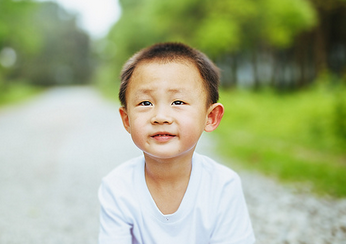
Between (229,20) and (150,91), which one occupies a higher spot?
(229,20)

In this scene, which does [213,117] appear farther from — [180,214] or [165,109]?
[180,214]

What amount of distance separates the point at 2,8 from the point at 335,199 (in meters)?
17.1

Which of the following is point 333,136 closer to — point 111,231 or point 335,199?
point 335,199

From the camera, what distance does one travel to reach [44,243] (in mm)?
2912

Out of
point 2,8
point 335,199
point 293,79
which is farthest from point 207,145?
point 2,8

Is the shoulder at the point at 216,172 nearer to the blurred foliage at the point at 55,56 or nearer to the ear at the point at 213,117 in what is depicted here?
the ear at the point at 213,117

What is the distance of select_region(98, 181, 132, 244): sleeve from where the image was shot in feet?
5.14

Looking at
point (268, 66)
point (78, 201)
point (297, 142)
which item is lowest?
point (78, 201)

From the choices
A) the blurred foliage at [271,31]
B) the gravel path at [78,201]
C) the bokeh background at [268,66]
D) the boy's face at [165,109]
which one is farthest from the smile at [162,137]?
the blurred foliage at [271,31]

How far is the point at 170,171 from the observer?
164 centimetres

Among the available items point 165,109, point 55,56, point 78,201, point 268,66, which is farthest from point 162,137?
point 55,56

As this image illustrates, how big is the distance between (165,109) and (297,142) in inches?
226

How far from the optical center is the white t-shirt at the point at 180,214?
1.58m

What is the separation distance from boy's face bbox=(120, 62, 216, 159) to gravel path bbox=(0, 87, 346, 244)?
1.76 m
